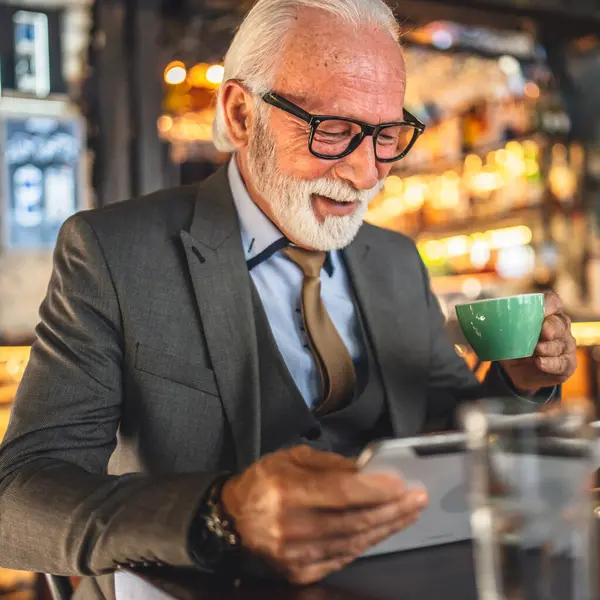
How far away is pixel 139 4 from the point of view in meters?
3.69

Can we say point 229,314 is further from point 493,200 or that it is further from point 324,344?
point 493,200

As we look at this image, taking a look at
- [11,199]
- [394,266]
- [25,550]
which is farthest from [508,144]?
[25,550]

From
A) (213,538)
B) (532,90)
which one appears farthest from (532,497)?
(532,90)

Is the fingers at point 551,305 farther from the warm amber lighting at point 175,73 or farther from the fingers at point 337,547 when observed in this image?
the warm amber lighting at point 175,73

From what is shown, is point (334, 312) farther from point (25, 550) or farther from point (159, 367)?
point (25, 550)

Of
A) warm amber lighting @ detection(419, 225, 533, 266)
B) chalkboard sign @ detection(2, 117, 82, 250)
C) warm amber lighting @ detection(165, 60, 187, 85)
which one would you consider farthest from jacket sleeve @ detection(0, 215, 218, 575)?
warm amber lighting @ detection(419, 225, 533, 266)

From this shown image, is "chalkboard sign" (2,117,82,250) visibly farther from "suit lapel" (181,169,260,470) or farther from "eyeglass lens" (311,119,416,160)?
"eyeglass lens" (311,119,416,160)

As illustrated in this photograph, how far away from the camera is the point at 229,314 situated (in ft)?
4.32

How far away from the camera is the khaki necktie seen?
1460mm

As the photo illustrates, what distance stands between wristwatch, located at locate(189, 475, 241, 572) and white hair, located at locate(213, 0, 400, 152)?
84cm

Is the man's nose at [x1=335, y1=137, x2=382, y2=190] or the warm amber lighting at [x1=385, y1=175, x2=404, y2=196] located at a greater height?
the man's nose at [x1=335, y1=137, x2=382, y2=190]

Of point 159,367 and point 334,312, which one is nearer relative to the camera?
point 159,367

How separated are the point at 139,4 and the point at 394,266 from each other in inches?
102

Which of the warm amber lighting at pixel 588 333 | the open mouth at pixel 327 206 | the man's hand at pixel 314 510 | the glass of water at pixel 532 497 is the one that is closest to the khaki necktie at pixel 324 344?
the open mouth at pixel 327 206
